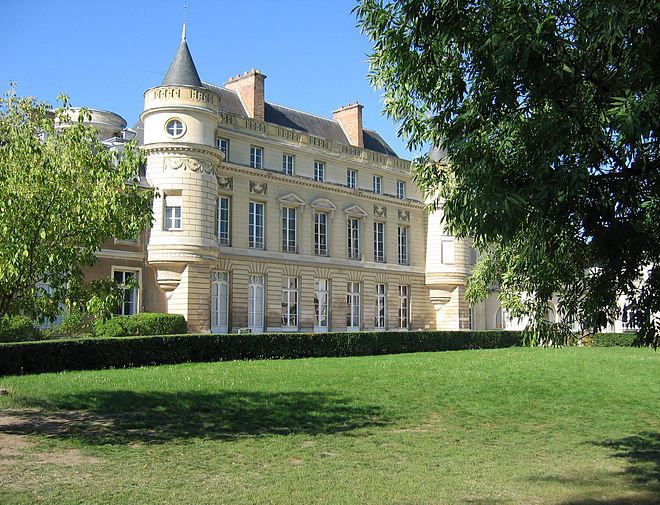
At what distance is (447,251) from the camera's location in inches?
1610

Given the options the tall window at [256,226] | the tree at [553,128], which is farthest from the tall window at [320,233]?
the tree at [553,128]

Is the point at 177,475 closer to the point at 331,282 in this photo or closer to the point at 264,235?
the point at 264,235

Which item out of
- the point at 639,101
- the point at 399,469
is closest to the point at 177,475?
the point at 399,469

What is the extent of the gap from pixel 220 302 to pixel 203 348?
8.86m

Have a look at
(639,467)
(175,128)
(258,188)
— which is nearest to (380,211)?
(258,188)

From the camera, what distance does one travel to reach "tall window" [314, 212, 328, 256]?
3644cm

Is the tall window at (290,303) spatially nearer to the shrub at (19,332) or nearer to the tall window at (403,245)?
the tall window at (403,245)

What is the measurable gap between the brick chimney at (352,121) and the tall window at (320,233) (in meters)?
5.73

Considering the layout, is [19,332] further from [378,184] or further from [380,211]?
[378,184]

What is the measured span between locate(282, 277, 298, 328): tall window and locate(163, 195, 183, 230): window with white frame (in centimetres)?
739

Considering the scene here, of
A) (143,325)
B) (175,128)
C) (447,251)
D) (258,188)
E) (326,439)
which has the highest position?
(175,128)

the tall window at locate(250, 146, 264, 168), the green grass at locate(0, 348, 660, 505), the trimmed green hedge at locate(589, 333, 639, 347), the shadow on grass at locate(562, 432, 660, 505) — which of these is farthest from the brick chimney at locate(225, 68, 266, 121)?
the shadow on grass at locate(562, 432, 660, 505)

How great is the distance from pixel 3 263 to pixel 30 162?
5.52ft

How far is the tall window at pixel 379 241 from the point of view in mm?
39250
